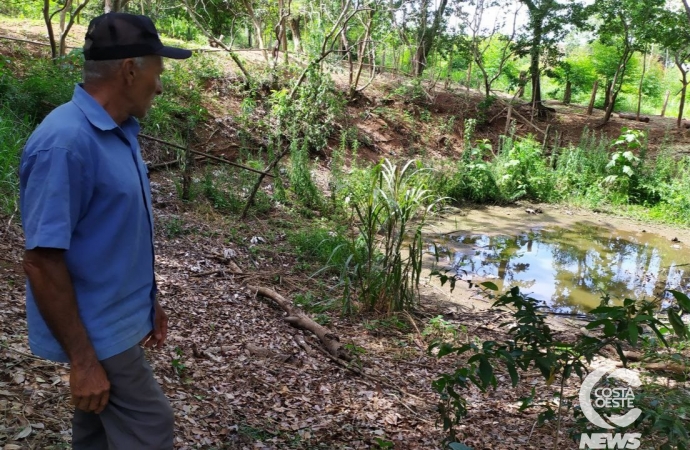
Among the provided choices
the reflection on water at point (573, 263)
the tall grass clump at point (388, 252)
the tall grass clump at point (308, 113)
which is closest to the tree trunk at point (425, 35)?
the tall grass clump at point (308, 113)

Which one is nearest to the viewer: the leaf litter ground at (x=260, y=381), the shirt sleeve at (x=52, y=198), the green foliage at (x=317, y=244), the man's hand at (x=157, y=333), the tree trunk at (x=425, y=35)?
the shirt sleeve at (x=52, y=198)

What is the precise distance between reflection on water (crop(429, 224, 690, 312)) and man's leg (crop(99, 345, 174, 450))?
4.69 meters

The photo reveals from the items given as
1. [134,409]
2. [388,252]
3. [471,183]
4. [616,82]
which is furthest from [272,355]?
[616,82]

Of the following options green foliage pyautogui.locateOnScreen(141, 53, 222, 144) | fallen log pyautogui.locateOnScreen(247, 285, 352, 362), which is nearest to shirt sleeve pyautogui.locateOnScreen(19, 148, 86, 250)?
fallen log pyautogui.locateOnScreen(247, 285, 352, 362)

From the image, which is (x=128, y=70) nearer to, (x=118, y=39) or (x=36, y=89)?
(x=118, y=39)

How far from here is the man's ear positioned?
1554 millimetres

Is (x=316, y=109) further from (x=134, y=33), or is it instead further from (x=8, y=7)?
(x=134, y=33)

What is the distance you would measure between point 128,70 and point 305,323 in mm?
3077

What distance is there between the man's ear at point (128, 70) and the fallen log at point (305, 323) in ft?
9.24

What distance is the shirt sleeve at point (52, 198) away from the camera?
135 cm

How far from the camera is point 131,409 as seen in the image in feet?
5.20

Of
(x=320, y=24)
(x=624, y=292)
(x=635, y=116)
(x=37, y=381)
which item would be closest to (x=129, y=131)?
(x=37, y=381)

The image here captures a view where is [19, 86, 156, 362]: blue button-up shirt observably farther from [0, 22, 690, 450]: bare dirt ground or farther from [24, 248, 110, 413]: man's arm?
[0, 22, 690, 450]: bare dirt ground

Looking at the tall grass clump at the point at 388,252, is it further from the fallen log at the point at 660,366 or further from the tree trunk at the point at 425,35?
the tree trunk at the point at 425,35
